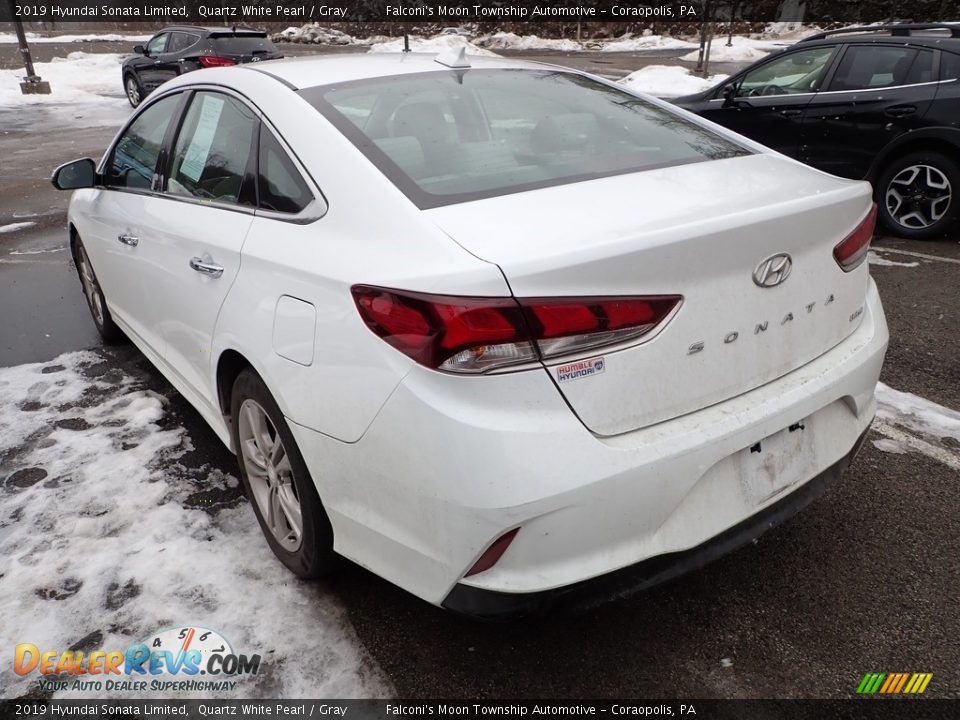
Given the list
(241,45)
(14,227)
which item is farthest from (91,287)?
(241,45)

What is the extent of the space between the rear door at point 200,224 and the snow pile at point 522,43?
116 feet

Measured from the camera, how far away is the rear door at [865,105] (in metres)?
5.95

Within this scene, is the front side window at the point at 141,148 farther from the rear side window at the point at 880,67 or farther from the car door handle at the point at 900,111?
the rear side window at the point at 880,67

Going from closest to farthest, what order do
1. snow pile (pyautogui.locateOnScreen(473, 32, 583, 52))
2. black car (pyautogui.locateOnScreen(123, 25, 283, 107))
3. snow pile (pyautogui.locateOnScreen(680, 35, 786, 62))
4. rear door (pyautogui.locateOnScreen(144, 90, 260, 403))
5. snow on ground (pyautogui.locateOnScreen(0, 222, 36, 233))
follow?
rear door (pyautogui.locateOnScreen(144, 90, 260, 403)), snow on ground (pyautogui.locateOnScreen(0, 222, 36, 233)), black car (pyautogui.locateOnScreen(123, 25, 283, 107)), snow pile (pyautogui.locateOnScreen(680, 35, 786, 62)), snow pile (pyautogui.locateOnScreen(473, 32, 583, 52))

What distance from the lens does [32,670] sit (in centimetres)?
215

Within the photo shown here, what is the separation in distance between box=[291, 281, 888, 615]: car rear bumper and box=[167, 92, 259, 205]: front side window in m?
1.06

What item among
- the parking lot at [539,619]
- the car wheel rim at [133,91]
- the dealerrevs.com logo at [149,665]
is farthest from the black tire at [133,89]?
the dealerrevs.com logo at [149,665]

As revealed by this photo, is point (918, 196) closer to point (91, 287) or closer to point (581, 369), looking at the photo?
point (581, 369)

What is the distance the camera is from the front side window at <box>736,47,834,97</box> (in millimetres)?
6609

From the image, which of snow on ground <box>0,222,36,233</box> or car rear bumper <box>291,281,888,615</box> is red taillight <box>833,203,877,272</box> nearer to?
car rear bumper <box>291,281,888,615</box>

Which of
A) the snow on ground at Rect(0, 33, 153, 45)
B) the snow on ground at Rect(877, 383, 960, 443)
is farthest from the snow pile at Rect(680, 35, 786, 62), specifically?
the snow on ground at Rect(0, 33, 153, 45)

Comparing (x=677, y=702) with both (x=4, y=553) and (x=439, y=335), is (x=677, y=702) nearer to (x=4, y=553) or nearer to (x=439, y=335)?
(x=439, y=335)

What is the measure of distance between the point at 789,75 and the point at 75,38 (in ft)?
162

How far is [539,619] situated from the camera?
1.77 m
